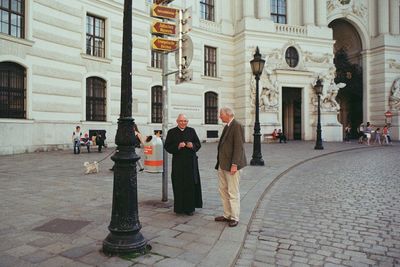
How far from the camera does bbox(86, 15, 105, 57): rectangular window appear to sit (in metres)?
21.4

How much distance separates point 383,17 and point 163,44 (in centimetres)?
3721

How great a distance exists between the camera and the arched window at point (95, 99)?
21.0 m

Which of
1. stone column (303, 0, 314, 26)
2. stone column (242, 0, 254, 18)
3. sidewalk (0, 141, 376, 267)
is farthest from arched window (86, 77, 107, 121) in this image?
stone column (303, 0, 314, 26)

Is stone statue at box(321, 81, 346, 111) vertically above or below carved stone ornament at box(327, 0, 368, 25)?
below

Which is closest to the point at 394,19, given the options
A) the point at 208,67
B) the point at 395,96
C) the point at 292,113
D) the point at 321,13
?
the point at 395,96

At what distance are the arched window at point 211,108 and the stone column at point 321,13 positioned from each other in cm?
1266

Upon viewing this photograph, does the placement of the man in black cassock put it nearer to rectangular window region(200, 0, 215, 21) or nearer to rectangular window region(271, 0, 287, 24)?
rectangular window region(200, 0, 215, 21)

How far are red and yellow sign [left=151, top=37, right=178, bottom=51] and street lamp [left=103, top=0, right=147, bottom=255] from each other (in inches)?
80.6

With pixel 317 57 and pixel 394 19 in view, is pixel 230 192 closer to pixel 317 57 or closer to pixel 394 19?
pixel 317 57

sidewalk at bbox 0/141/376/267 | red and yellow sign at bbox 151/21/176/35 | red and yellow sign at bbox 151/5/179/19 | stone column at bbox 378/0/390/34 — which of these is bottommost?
sidewalk at bbox 0/141/376/267

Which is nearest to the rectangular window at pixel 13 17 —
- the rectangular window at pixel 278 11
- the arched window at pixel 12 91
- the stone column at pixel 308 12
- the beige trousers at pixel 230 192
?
the arched window at pixel 12 91

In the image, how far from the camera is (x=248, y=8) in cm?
2936

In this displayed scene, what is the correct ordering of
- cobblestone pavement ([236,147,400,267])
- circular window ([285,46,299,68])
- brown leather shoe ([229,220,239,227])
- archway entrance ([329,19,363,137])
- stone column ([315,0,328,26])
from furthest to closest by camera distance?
archway entrance ([329,19,363,137]) → stone column ([315,0,328,26]) → circular window ([285,46,299,68]) → brown leather shoe ([229,220,239,227]) → cobblestone pavement ([236,147,400,267])

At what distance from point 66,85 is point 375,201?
17528 mm
